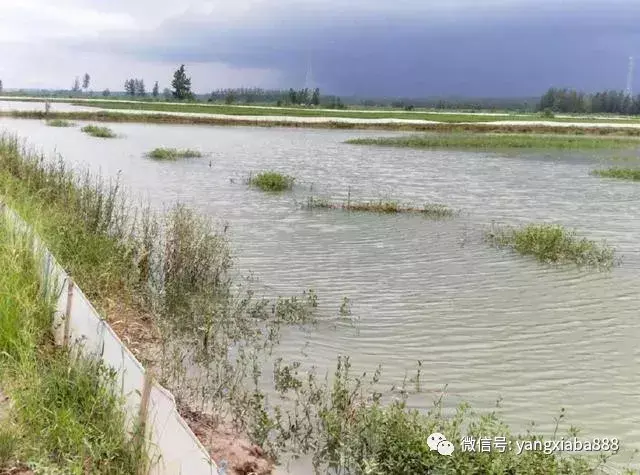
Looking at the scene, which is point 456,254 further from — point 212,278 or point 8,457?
point 8,457

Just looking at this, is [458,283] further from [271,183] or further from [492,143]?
[492,143]

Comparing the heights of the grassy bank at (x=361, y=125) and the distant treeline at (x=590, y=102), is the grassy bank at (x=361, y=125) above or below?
below

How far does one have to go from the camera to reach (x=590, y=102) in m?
114

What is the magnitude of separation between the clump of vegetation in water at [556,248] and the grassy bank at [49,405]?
7.59m

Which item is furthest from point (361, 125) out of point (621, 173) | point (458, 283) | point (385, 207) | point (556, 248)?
point (458, 283)

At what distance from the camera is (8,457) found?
3.20 meters

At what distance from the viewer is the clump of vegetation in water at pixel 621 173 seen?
21297 millimetres

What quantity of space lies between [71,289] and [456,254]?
687 centimetres

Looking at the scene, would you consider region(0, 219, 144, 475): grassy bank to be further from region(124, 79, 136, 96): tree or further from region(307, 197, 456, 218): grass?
region(124, 79, 136, 96): tree

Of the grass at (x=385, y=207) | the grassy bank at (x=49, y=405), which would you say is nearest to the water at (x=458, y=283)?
the grass at (x=385, y=207)

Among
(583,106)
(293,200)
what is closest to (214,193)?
(293,200)

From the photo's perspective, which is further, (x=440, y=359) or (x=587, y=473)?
(x=440, y=359)

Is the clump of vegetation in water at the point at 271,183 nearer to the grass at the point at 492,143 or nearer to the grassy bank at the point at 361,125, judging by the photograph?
the grass at the point at 492,143

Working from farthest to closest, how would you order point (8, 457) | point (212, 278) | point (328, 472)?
point (212, 278) → point (328, 472) → point (8, 457)
